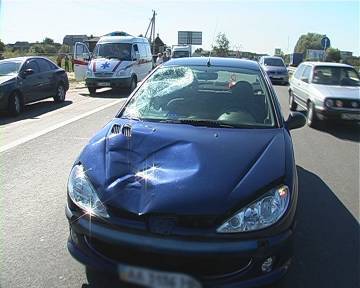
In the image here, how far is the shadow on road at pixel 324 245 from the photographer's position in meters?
3.79

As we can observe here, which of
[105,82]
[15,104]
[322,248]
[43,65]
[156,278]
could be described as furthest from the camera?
[105,82]

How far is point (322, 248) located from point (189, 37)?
74.3 metres

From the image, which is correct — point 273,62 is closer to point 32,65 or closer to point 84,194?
point 32,65

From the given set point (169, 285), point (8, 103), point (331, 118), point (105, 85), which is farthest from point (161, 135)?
point (105, 85)

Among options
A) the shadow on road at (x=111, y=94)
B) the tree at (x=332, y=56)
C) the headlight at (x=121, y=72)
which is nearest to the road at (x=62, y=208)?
the shadow on road at (x=111, y=94)

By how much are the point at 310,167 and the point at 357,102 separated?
4.37m

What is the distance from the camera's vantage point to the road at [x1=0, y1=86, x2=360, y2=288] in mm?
→ 3797

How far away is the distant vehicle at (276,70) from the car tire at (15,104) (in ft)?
58.4

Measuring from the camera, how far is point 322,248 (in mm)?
4336

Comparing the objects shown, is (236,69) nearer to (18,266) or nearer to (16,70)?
(18,266)

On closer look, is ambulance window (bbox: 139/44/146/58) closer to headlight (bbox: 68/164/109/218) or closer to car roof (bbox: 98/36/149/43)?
car roof (bbox: 98/36/149/43)

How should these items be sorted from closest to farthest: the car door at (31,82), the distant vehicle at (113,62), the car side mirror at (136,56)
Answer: the car door at (31,82), the distant vehicle at (113,62), the car side mirror at (136,56)

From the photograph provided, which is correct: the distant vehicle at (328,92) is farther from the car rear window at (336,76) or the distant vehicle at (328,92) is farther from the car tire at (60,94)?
the car tire at (60,94)

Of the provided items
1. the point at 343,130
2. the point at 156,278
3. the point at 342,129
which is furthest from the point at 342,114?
the point at 156,278
